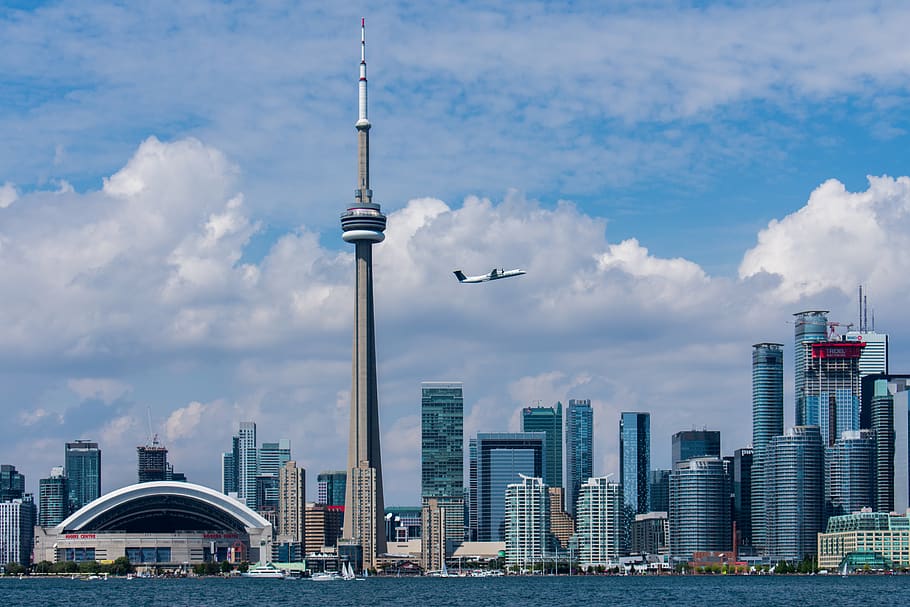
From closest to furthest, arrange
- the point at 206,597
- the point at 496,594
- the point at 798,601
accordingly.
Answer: the point at 798,601, the point at 206,597, the point at 496,594

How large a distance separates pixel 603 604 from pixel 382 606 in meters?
24.4

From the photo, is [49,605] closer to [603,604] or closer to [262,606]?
[262,606]

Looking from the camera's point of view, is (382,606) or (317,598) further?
(317,598)

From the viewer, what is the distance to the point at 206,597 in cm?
18225

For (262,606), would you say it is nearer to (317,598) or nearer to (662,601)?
(317,598)

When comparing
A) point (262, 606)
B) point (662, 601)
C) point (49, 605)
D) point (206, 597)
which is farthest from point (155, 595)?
point (662, 601)

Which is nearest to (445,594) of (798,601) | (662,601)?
(662,601)

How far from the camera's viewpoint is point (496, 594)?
638 ft

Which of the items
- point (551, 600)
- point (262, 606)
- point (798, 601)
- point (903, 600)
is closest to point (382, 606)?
point (262, 606)

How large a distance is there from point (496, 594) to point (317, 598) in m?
24.8

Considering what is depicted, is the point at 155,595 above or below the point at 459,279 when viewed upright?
below

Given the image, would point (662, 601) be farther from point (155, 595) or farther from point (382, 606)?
point (155, 595)

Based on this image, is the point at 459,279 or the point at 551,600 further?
the point at 551,600

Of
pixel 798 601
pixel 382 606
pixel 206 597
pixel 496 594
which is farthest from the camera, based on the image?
pixel 496 594
